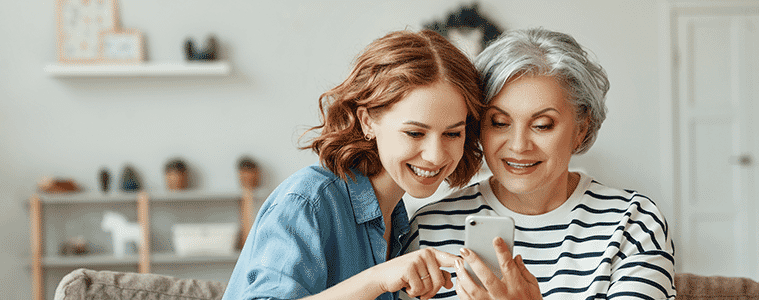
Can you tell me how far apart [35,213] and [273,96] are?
64.3 inches

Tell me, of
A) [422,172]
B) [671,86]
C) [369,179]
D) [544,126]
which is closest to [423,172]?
[422,172]

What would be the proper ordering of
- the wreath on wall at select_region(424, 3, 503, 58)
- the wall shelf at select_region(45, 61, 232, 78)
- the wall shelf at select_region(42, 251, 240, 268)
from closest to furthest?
the wall shelf at select_region(42, 251, 240, 268) → the wall shelf at select_region(45, 61, 232, 78) → the wreath on wall at select_region(424, 3, 503, 58)

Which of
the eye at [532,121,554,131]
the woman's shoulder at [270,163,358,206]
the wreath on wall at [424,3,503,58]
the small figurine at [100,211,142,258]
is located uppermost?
the wreath on wall at [424,3,503,58]

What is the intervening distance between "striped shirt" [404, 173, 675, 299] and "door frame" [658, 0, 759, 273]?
329 centimetres

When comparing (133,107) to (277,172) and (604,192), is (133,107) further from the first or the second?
(604,192)

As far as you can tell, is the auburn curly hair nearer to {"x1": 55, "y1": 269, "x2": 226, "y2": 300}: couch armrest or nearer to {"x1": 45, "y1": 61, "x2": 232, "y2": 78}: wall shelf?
{"x1": 55, "y1": 269, "x2": 226, "y2": 300}: couch armrest

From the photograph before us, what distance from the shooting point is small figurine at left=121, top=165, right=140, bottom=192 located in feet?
12.4

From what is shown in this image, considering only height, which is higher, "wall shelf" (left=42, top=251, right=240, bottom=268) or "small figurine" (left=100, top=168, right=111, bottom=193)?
"small figurine" (left=100, top=168, right=111, bottom=193)

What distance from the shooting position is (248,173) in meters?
3.84

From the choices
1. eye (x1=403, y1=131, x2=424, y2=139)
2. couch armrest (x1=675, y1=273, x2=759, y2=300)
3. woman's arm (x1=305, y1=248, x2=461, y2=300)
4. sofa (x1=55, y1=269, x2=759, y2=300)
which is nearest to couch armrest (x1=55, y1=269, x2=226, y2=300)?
sofa (x1=55, y1=269, x2=759, y2=300)

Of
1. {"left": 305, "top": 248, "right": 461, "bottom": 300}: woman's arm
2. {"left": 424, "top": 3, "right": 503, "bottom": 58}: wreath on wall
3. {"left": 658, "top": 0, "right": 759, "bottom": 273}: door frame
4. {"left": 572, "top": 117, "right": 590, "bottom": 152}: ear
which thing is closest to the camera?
{"left": 305, "top": 248, "right": 461, "bottom": 300}: woman's arm

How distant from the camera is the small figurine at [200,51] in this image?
3.84 meters

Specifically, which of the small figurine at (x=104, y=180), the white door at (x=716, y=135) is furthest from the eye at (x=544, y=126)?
the white door at (x=716, y=135)

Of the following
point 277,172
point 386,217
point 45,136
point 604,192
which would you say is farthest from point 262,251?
point 45,136
